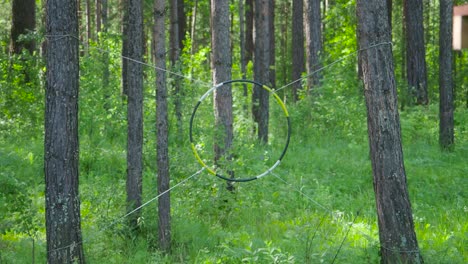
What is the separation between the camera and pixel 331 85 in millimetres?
18625

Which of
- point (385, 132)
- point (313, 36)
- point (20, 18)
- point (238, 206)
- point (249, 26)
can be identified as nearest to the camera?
point (385, 132)

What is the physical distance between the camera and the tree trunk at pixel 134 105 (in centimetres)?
882

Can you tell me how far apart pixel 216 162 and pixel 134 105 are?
1.99 meters

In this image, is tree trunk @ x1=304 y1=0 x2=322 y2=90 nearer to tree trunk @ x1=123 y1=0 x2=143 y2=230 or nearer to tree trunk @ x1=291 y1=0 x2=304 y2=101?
tree trunk @ x1=291 y1=0 x2=304 y2=101

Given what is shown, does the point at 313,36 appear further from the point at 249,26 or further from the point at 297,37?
the point at 249,26

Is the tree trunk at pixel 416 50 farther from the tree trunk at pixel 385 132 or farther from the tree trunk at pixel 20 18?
the tree trunk at pixel 385 132

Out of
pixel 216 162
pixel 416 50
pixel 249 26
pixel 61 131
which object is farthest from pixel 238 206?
pixel 249 26

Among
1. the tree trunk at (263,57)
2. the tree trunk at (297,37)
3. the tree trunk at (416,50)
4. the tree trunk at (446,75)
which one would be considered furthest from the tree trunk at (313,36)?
the tree trunk at (446,75)

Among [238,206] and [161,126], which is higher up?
[161,126]

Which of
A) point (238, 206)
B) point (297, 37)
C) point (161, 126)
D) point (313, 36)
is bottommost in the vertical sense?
point (238, 206)

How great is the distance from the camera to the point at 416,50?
20703 millimetres

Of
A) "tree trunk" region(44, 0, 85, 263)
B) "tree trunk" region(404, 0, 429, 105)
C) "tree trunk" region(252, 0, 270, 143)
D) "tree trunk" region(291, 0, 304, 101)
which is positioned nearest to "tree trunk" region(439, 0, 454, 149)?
"tree trunk" region(252, 0, 270, 143)

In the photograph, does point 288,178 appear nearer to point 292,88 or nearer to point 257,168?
point 257,168

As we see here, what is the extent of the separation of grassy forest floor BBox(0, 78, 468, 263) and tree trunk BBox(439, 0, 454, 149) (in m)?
0.39
